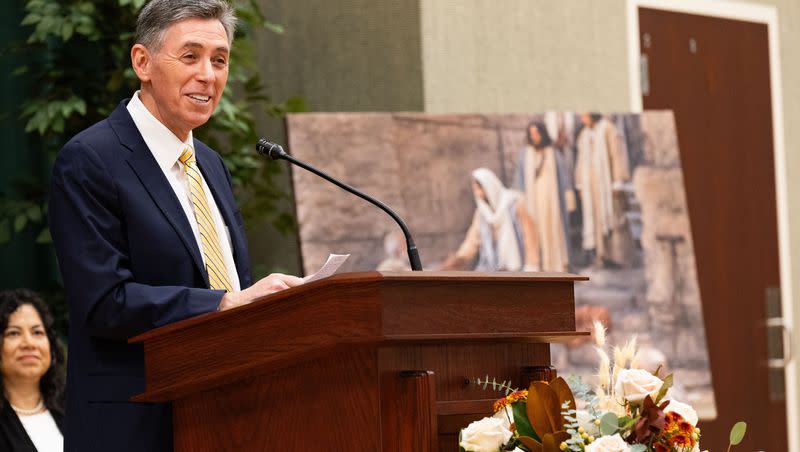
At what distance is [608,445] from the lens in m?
1.98

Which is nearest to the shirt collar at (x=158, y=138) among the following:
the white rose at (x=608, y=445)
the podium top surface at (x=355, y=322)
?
the podium top surface at (x=355, y=322)

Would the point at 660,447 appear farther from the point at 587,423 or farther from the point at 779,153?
the point at 779,153

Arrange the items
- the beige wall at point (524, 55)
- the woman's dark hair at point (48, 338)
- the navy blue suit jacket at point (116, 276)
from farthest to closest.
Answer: the beige wall at point (524, 55), the woman's dark hair at point (48, 338), the navy blue suit jacket at point (116, 276)

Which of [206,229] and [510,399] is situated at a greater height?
[206,229]

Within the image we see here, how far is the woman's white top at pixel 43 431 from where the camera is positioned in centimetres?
441

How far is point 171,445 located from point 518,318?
0.71 metres

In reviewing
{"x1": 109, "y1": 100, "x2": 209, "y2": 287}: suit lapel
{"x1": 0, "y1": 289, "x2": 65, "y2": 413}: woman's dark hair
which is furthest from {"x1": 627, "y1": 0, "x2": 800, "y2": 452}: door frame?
{"x1": 109, "y1": 100, "x2": 209, "y2": 287}: suit lapel

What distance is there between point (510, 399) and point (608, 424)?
0.52 ft

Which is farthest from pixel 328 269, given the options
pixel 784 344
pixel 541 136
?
pixel 784 344

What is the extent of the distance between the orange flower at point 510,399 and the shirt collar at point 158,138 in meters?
0.87

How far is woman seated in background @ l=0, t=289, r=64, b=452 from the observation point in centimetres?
443

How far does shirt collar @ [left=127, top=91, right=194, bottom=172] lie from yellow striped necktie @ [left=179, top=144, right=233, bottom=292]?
0.07 feet

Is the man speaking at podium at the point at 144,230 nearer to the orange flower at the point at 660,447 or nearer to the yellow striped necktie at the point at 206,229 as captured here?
the yellow striped necktie at the point at 206,229

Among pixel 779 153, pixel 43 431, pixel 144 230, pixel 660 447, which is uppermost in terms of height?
pixel 779 153
